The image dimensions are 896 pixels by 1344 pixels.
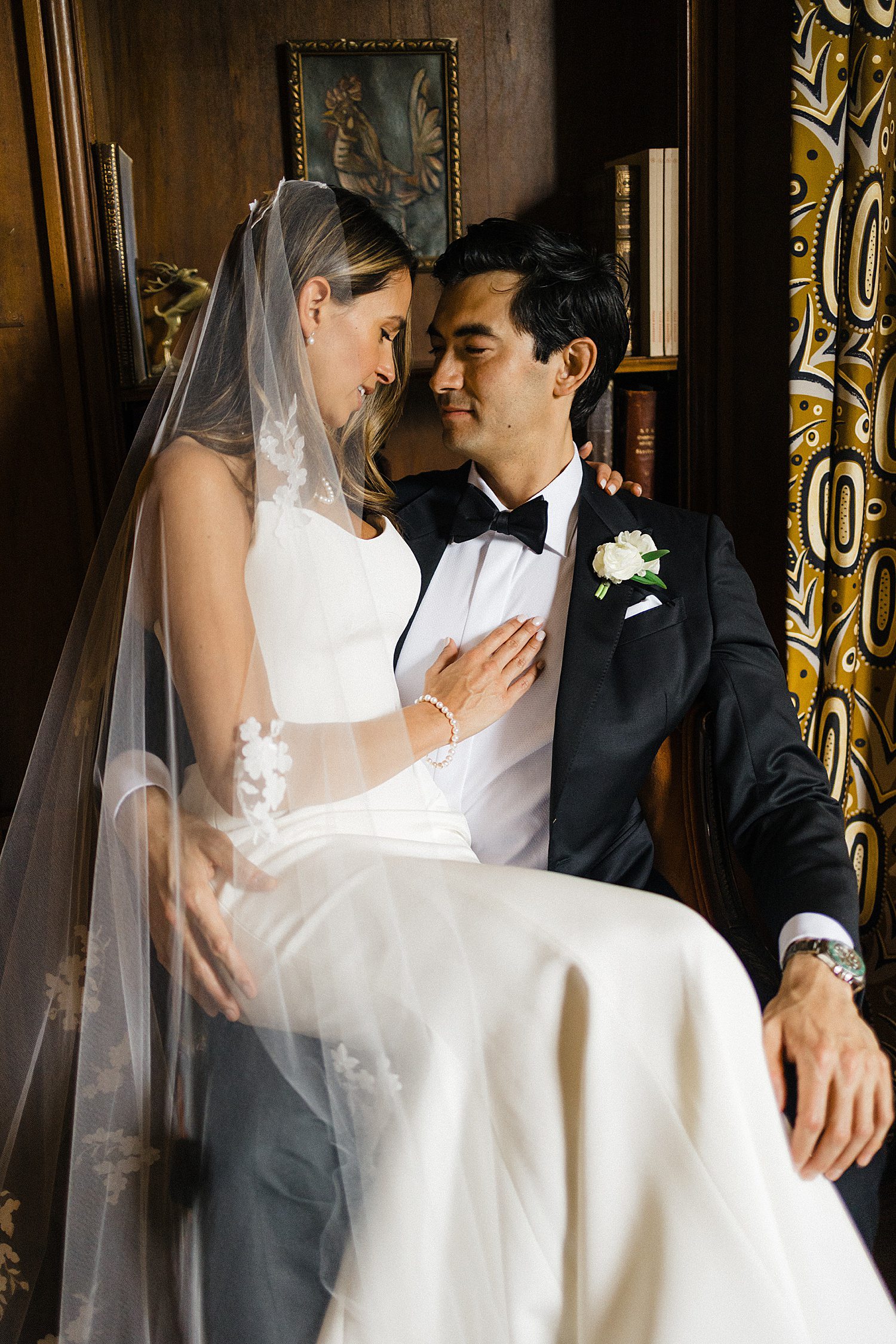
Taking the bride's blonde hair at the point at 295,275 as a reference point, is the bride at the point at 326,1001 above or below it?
below

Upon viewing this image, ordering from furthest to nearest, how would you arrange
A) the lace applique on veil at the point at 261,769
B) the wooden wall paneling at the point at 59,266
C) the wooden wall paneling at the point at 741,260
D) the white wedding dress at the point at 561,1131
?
1. the wooden wall paneling at the point at 741,260
2. the wooden wall paneling at the point at 59,266
3. the lace applique on veil at the point at 261,769
4. the white wedding dress at the point at 561,1131

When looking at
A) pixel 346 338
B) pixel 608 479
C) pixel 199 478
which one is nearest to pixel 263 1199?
pixel 199 478

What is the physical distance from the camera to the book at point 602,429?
2.19 m

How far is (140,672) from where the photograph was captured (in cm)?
129

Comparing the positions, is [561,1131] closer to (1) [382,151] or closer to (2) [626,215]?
(2) [626,215]

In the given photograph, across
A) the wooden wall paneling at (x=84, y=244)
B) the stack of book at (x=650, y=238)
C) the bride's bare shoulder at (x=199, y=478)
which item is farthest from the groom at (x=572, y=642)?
the wooden wall paneling at (x=84, y=244)

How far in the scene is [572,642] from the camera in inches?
64.5

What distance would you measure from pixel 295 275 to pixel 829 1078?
1.16 m

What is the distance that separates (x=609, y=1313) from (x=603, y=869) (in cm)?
69

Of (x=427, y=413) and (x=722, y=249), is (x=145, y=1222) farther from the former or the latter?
(x=722, y=249)

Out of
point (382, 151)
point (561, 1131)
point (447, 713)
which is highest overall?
point (382, 151)

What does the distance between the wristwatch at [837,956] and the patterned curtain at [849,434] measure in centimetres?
69

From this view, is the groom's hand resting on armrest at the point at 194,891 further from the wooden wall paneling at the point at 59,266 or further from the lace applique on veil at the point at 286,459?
the wooden wall paneling at the point at 59,266

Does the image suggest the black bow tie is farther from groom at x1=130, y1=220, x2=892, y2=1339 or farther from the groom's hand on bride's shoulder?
the groom's hand on bride's shoulder
